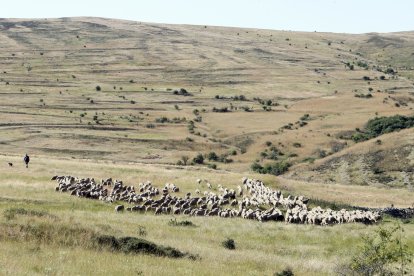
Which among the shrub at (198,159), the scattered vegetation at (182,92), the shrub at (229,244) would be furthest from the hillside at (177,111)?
the shrub at (229,244)

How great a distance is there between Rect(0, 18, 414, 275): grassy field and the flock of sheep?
1.69m

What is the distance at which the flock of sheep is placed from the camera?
3950 cm

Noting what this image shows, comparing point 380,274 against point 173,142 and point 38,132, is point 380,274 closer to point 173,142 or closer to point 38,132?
point 173,142

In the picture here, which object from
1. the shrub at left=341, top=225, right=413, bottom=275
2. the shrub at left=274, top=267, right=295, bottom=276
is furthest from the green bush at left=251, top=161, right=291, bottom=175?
the shrub at left=341, top=225, right=413, bottom=275

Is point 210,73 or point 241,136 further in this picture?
point 210,73

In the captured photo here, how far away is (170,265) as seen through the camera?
73.7ft

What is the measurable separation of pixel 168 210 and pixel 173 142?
2718 inches

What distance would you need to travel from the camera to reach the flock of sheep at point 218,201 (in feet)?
130

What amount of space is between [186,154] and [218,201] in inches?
2294

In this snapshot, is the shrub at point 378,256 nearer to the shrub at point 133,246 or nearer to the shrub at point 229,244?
the shrub at point 229,244

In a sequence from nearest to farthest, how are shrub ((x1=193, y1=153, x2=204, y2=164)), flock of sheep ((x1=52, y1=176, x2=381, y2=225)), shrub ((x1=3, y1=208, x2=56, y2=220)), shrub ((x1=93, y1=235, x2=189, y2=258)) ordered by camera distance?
shrub ((x1=93, y1=235, x2=189, y2=258))
shrub ((x1=3, y1=208, x2=56, y2=220))
flock of sheep ((x1=52, y1=176, x2=381, y2=225))
shrub ((x1=193, y1=153, x2=204, y2=164))

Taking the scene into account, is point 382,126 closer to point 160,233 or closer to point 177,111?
point 177,111

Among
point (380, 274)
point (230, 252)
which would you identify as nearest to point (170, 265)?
point (230, 252)

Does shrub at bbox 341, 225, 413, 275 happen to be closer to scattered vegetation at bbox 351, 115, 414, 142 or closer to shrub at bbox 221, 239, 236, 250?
shrub at bbox 221, 239, 236, 250
